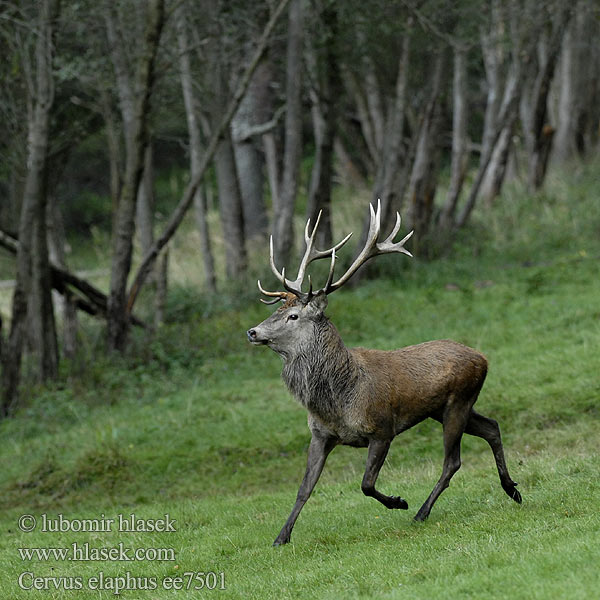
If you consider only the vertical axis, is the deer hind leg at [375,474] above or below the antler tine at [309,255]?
below

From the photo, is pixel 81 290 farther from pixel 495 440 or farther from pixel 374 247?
pixel 495 440

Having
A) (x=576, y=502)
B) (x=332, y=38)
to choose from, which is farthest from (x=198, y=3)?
(x=576, y=502)

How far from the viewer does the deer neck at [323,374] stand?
7664 mm

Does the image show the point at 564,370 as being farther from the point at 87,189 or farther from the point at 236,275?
the point at 87,189

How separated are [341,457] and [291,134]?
25.6 feet

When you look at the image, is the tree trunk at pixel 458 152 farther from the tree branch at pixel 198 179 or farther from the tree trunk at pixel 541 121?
the tree branch at pixel 198 179

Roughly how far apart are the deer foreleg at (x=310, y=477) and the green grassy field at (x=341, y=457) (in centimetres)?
13

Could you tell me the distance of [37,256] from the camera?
1445 centimetres

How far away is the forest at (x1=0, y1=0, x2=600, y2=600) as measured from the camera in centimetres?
723

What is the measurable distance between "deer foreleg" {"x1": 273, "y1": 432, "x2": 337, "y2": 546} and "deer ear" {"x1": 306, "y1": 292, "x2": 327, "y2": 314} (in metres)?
0.99

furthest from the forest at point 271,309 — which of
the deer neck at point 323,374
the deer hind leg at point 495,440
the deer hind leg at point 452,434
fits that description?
the deer neck at point 323,374

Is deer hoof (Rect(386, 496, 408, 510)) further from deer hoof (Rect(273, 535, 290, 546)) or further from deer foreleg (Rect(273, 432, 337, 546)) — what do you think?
deer hoof (Rect(273, 535, 290, 546))

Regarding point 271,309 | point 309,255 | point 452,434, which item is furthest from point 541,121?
point 452,434

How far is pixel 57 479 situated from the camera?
1096 centimetres
